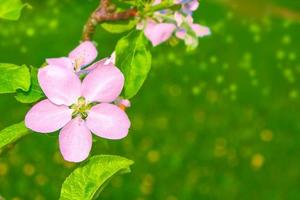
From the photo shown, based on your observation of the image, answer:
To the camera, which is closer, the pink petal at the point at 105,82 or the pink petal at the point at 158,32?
the pink petal at the point at 105,82

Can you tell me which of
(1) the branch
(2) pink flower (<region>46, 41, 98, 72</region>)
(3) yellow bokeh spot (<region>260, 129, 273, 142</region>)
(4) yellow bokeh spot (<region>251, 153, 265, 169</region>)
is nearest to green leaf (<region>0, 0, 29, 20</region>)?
(2) pink flower (<region>46, 41, 98, 72</region>)

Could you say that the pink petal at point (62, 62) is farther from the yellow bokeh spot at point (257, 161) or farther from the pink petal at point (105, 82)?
the yellow bokeh spot at point (257, 161)

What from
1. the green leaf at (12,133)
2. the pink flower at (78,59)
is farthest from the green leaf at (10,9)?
the green leaf at (12,133)

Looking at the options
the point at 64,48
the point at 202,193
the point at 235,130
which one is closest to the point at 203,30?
the point at 202,193

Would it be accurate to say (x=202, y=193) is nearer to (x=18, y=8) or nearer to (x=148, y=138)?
(x=148, y=138)

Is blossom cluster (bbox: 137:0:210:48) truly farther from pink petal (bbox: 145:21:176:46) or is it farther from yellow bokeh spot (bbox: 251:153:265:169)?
yellow bokeh spot (bbox: 251:153:265:169)
